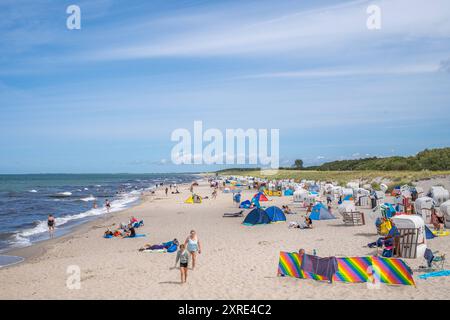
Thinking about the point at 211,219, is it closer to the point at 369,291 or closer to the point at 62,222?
the point at 62,222

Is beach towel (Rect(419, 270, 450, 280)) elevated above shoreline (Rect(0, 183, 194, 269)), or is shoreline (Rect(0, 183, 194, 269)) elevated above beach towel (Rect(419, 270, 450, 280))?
beach towel (Rect(419, 270, 450, 280))

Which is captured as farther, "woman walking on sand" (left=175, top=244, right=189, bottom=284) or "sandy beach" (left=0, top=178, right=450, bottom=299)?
"woman walking on sand" (left=175, top=244, right=189, bottom=284)

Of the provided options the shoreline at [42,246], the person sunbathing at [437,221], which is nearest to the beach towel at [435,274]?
the person sunbathing at [437,221]

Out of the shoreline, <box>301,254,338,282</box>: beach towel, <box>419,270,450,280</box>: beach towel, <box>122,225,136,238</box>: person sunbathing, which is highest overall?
<box>301,254,338,282</box>: beach towel

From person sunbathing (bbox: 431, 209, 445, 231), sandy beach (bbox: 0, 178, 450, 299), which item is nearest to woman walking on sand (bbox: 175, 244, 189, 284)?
sandy beach (bbox: 0, 178, 450, 299)

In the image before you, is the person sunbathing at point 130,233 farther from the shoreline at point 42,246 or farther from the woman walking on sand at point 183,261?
the woman walking on sand at point 183,261

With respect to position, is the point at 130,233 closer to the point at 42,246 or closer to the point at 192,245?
the point at 42,246

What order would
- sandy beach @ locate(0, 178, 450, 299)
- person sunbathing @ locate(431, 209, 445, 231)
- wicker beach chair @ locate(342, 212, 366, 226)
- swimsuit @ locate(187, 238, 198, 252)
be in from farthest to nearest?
wicker beach chair @ locate(342, 212, 366, 226)
person sunbathing @ locate(431, 209, 445, 231)
swimsuit @ locate(187, 238, 198, 252)
sandy beach @ locate(0, 178, 450, 299)

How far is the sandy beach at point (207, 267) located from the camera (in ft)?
32.7

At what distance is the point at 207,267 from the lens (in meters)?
12.8

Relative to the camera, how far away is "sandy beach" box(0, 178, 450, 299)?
998 centimetres

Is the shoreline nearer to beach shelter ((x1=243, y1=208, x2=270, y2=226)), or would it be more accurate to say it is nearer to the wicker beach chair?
beach shelter ((x1=243, y1=208, x2=270, y2=226))

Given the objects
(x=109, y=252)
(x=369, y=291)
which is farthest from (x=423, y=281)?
(x=109, y=252)

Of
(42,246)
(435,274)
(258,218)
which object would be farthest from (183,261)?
(258,218)
